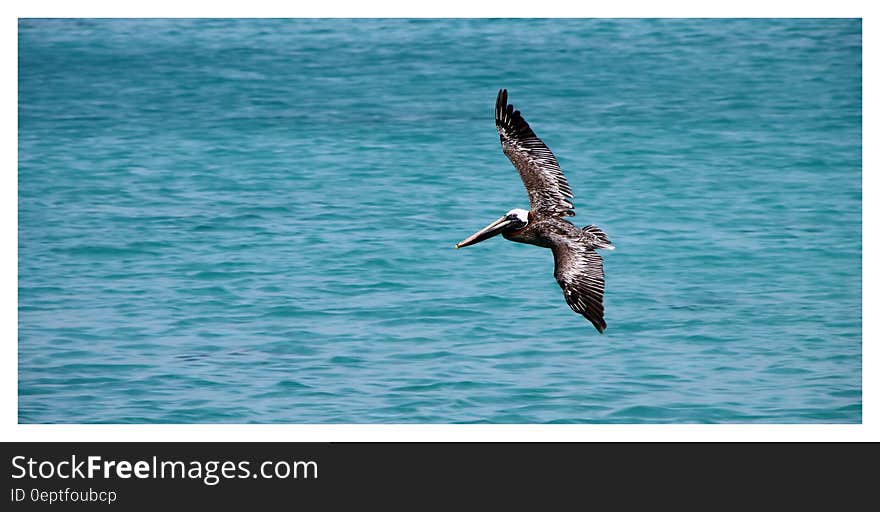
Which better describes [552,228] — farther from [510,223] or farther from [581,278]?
[581,278]

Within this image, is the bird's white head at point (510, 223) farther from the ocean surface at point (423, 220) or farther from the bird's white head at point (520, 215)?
the ocean surface at point (423, 220)

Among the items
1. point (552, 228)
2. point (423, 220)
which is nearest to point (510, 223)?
point (552, 228)

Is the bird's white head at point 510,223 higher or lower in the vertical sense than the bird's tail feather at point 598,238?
higher

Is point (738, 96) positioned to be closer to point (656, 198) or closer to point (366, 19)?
point (656, 198)

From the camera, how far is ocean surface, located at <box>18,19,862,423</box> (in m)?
13.5

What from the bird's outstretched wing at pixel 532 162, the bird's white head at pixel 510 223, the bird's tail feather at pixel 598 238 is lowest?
the bird's tail feather at pixel 598 238

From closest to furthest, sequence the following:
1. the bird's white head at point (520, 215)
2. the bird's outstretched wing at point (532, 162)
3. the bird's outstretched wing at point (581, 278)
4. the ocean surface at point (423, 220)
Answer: the bird's outstretched wing at point (581, 278) < the bird's white head at point (520, 215) < the bird's outstretched wing at point (532, 162) < the ocean surface at point (423, 220)

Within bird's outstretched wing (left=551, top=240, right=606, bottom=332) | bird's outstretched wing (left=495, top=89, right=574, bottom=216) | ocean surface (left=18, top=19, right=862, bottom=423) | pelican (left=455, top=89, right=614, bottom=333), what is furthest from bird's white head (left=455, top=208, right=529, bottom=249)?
ocean surface (left=18, top=19, right=862, bottom=423)

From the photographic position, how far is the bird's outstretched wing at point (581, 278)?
1099 centimetres

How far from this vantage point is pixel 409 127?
22.2m

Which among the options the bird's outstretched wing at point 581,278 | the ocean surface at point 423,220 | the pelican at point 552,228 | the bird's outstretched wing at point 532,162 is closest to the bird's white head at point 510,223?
the pelican at point 552,228

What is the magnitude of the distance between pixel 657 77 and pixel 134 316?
12.5 metres

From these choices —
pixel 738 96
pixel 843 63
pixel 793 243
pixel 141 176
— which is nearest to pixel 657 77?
pixel 738 96

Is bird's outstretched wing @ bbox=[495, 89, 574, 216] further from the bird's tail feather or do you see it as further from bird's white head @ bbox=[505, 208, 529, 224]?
the bird's tail feather
